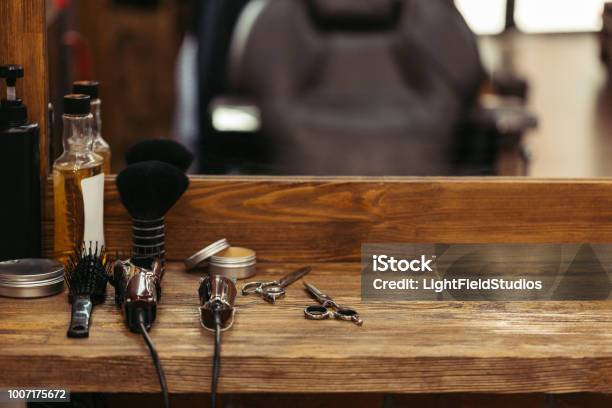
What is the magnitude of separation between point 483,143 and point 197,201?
1664 millimetres

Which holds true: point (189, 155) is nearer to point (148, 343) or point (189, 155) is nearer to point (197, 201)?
point (197, 201)

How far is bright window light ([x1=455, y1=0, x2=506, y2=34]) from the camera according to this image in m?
2.04

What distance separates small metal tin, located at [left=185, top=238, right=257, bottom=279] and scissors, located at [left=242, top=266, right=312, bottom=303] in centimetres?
3

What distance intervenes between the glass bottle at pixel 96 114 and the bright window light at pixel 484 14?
99 cm

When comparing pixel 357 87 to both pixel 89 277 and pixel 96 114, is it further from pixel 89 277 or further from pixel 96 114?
pixel 89 277

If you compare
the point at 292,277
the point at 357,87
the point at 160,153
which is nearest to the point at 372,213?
the point at 292,277

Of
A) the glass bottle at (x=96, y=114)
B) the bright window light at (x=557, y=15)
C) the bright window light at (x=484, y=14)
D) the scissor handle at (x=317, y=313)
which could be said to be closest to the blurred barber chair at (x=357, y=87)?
the bright window light at (x=484, y=14)

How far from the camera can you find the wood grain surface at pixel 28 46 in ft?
4.14

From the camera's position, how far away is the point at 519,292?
1.23 meters

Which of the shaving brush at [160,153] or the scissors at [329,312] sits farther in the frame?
the shaving brush at [160,153]

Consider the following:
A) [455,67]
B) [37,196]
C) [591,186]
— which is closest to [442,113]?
[455,67]

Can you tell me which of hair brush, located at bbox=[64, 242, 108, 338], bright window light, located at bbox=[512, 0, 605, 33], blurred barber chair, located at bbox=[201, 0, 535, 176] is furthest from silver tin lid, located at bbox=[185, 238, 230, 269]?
blurred barber chair, located at bbox=[201, 0, 535, 176]

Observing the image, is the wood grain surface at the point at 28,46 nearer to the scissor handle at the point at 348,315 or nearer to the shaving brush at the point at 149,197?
the shaving brush at the point at 149,197

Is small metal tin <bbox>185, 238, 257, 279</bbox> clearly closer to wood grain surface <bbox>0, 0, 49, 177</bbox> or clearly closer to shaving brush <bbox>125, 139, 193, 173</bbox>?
shaving brush <bbox>125, 139, 193, 173</bbox>
